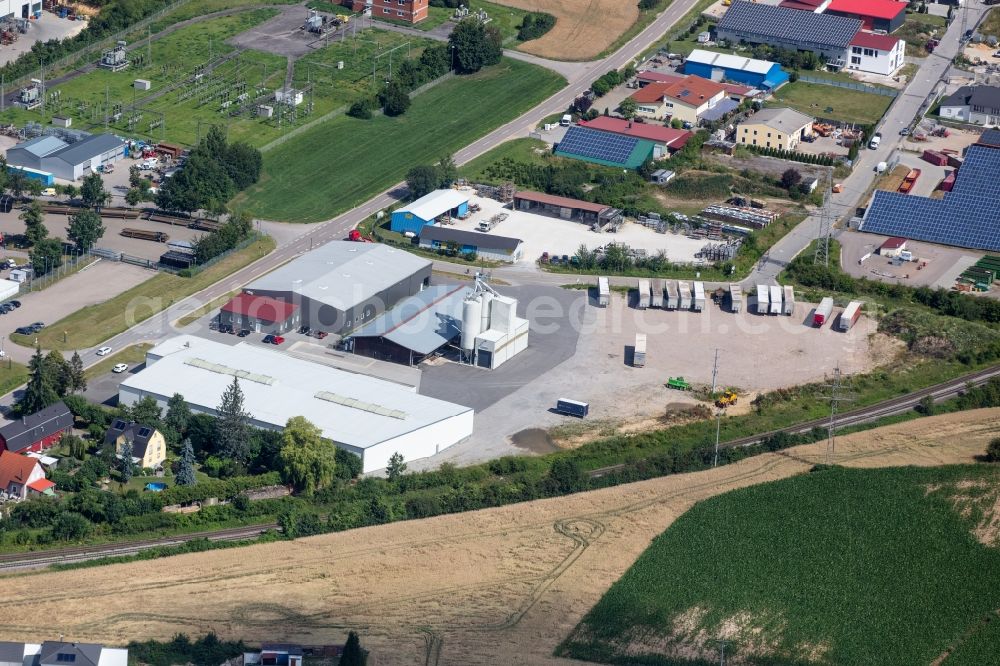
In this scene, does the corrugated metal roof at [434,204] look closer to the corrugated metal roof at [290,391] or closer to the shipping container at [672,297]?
the shipping container at [672,297]

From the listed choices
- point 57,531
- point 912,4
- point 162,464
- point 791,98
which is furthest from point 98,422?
point 912,4

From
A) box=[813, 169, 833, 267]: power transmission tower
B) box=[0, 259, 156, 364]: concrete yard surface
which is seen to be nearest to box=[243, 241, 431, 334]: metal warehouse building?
box=[0, 259, 156, 364]: concrete yard surface

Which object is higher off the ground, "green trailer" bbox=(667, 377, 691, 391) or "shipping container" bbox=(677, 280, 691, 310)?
"shipping container" bbox=(677, 280, 691, 310)

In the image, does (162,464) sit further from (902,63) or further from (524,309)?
(902,63)

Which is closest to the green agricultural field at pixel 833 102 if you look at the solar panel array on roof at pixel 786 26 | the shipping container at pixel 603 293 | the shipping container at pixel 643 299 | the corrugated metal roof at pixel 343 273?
the solar panel array on roof at pixel 786 26

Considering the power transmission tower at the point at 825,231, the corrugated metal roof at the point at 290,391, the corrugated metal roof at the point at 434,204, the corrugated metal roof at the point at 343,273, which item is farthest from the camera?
the corrugated metal roof at the point at 434,204

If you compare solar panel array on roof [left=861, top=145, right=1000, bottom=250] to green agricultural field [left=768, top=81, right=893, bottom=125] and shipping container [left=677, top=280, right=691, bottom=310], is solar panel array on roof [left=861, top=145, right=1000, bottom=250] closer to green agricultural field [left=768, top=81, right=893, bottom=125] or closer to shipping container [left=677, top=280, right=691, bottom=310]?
green agricultural field [left=768, top=81, right=893, bottom=125]

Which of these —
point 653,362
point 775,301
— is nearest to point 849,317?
point 775,301
